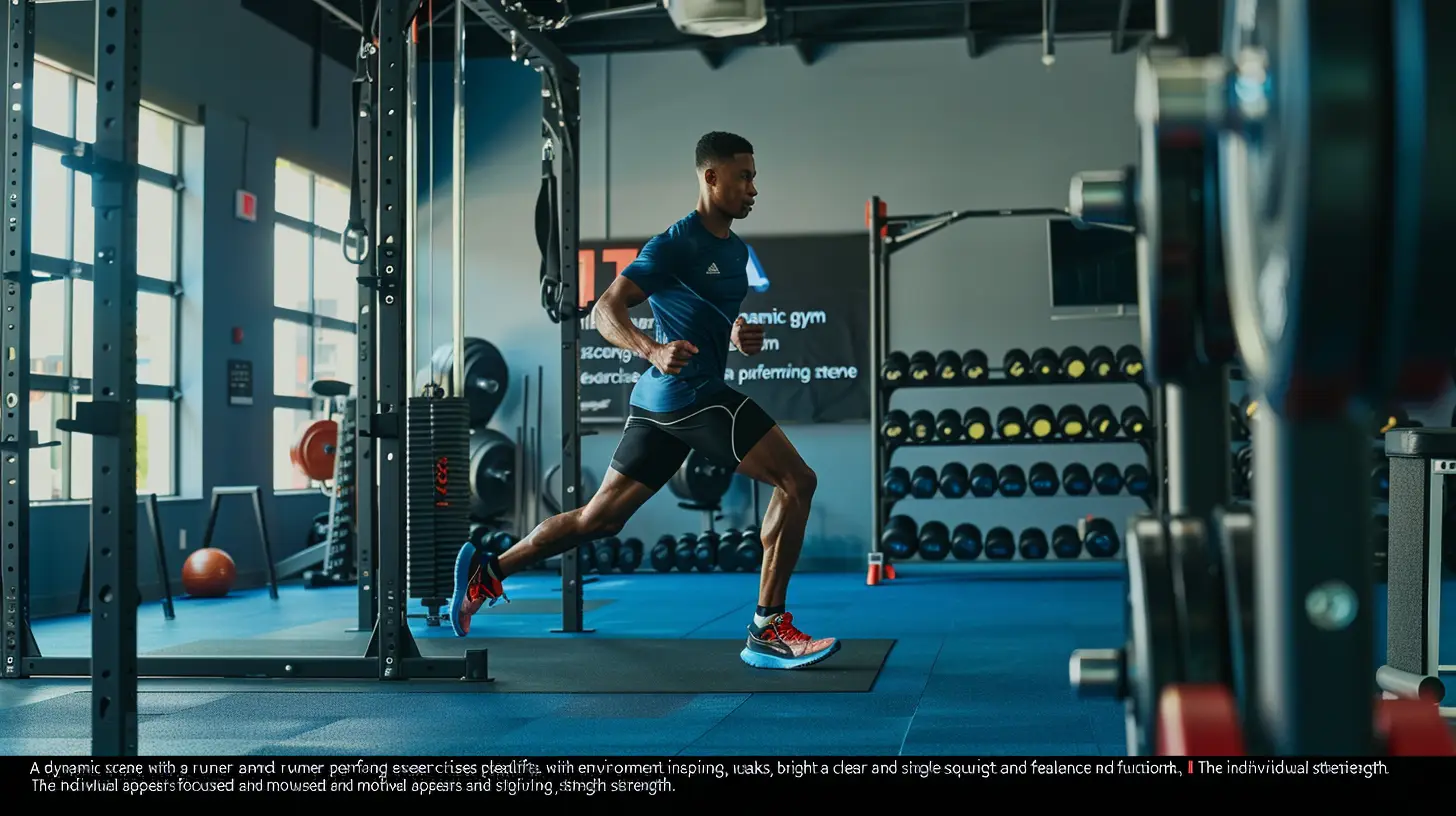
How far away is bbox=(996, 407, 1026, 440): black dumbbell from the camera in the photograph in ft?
25.1

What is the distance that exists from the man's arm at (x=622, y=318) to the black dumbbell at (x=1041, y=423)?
4211 mm

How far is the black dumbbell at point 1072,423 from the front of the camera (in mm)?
7523

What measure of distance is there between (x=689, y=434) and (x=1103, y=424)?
4.27 m

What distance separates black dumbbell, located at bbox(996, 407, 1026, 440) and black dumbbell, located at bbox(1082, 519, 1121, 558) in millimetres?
668

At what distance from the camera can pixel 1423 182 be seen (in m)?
0.68

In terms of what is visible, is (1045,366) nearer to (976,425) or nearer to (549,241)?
(976,425)

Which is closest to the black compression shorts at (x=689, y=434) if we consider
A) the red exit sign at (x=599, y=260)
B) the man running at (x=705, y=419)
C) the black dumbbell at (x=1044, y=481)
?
the man running at (x=705, y=419)

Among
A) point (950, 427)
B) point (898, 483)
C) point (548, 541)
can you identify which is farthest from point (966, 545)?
point (548, 541)

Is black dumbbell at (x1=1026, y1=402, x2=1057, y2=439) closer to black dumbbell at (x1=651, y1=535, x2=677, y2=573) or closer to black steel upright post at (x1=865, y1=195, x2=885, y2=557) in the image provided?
black steel upright post at (x1=865, y1=195, x2=885, y2=557)

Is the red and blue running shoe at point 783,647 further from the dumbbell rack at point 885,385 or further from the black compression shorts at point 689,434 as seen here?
the dumbbell rack at point 885,385

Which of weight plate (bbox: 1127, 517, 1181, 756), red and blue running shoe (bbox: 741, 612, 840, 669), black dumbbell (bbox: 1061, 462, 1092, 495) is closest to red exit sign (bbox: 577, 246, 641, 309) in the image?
black dumbbell (bbox: 1061, 462, 1092, 495)

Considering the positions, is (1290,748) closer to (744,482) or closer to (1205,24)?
(1205,24)

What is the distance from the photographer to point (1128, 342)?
8.96 m
